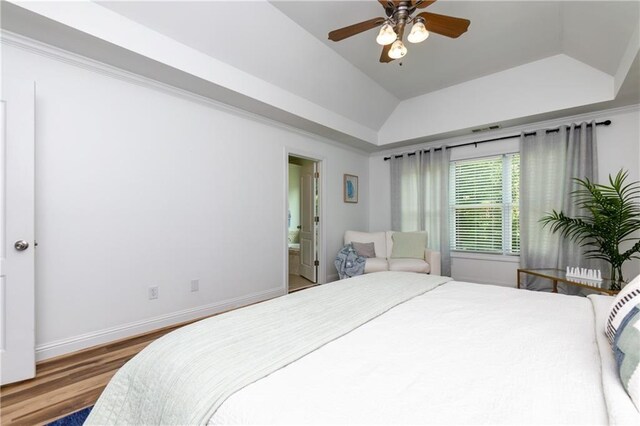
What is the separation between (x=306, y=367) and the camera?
840 mm

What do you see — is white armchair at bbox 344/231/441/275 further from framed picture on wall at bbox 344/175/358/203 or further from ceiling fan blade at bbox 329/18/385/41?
ceiling fan blade at bbox 329/18/385/41

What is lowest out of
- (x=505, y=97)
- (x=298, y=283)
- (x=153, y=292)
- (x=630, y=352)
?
(x=298, y=283)

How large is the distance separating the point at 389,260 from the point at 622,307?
315 centimetres

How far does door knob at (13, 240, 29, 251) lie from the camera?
1846 mm

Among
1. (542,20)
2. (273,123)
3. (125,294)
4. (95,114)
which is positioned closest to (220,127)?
(273,123)

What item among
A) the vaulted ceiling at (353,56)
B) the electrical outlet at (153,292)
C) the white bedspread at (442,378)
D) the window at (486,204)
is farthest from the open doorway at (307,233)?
the white bedspread at (442,378)

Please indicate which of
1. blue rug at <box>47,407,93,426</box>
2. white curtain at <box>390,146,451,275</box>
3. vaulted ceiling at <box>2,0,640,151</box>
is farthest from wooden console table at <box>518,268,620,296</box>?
blue rug at <box>47,407,93,426</box>

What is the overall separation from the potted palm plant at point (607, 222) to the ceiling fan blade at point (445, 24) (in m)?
2.28

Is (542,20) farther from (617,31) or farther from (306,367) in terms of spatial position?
(306,367)

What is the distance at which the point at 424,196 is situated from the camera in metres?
4.57

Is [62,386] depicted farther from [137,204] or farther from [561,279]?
[561,279]

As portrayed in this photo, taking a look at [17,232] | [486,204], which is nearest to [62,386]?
[17,232]

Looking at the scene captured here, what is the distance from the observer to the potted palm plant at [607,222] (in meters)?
2.87

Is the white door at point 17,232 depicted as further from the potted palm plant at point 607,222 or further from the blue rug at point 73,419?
the potted palm plant at point 607,222
